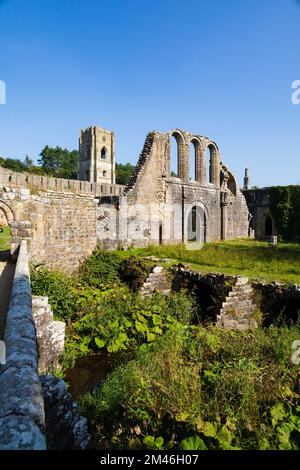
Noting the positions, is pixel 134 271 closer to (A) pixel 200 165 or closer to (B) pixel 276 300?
(B) pixel 276 300

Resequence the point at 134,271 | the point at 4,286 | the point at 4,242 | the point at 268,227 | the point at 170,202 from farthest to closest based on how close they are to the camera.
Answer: the point at 268,227 < the point at 170,202 < the point at 4,242 < the point at 134,271 < the point at 4,286

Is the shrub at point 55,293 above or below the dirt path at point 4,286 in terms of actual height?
below

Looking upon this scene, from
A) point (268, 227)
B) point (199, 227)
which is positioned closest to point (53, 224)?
point (199, 227)

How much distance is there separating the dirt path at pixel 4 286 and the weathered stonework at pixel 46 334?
571 millimetres

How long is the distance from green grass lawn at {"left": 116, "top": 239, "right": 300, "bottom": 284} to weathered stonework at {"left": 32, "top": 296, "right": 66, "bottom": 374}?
22.6 ft

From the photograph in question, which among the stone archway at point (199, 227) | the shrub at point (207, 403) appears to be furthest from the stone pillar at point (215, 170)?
the shrub at point (207, 403)

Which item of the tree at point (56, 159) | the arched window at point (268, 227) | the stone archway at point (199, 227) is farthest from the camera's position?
the tree at point (56, 159)

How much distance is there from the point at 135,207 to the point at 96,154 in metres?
29.3

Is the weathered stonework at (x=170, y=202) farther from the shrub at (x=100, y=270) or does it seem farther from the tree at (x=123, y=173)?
the tree at (x=123, y=173)

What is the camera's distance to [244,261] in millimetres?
13234

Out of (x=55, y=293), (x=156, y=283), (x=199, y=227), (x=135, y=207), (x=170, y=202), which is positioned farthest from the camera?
(x=199, y=227)

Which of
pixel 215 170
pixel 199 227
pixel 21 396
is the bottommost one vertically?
pixel 21 396

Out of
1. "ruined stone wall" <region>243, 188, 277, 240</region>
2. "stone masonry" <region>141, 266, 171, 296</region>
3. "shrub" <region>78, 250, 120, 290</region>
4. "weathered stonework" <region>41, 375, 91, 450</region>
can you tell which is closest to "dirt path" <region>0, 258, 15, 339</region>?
"weathered stonework" <region>41, 375, 91, 450</region>

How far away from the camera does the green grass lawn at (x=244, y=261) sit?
1147 centimetres
